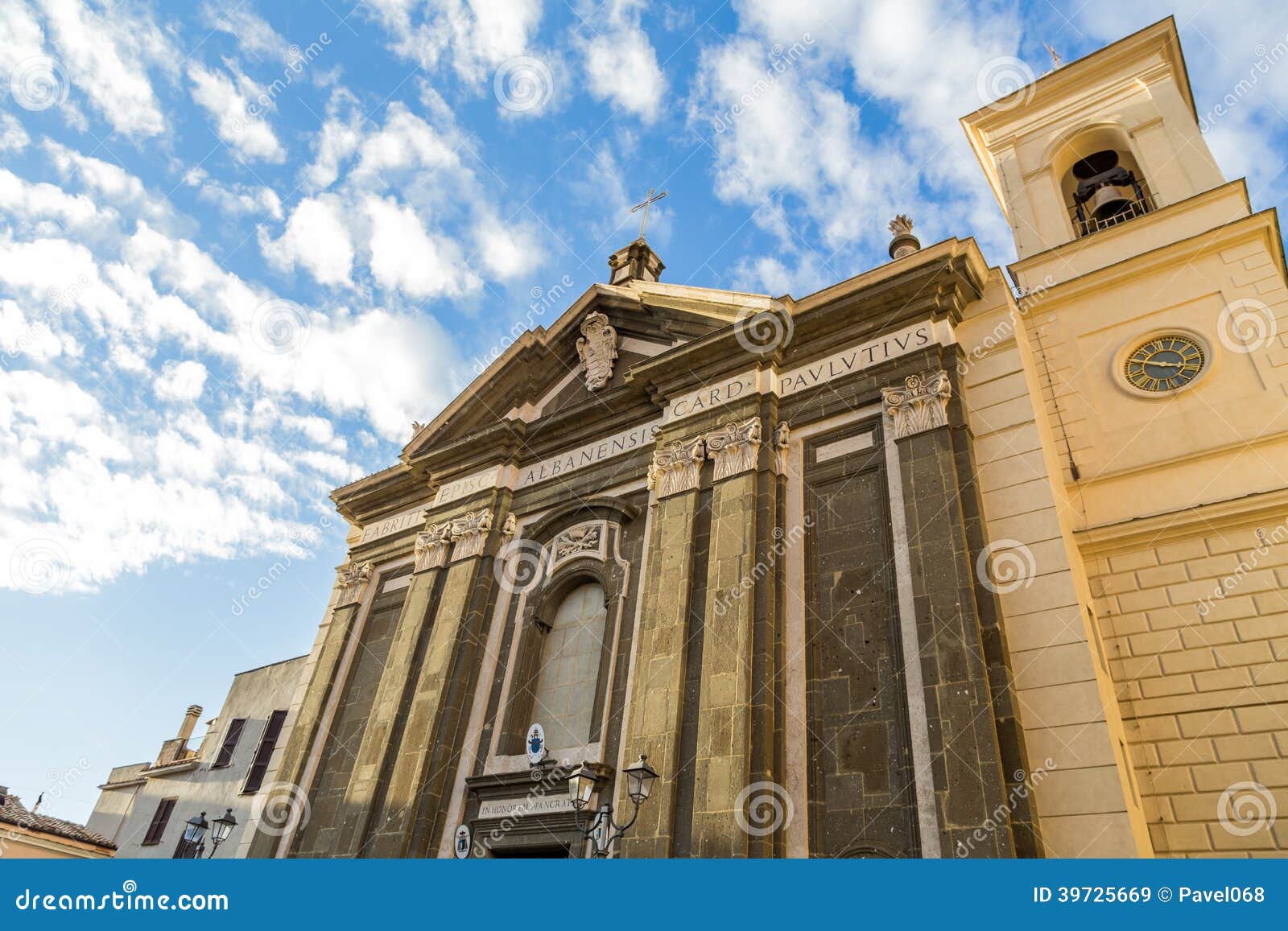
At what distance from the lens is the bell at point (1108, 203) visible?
51.2 feet

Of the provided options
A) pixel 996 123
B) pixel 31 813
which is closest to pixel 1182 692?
pixel 996 123

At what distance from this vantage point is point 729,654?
37.6ft

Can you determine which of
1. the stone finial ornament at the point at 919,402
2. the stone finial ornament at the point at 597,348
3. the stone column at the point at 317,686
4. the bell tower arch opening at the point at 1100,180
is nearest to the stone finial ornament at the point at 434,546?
the stone column at the point at 317,686

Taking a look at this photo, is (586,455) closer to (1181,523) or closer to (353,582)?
(353,582)

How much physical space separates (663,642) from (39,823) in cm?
1977

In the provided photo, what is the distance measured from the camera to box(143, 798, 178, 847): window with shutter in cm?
2473

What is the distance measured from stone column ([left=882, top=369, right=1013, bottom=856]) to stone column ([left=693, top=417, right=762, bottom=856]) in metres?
2.19

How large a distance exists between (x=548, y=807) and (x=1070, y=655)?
7.53 m

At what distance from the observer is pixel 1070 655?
31.1 ft

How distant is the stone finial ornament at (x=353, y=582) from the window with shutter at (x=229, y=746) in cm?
906

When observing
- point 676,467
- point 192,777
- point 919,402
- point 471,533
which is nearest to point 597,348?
point 676,467

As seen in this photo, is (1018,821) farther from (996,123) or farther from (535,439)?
(996,123)

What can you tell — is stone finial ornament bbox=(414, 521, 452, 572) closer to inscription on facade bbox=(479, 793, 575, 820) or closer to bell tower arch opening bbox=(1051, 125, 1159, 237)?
inscription on facade bbox=(479, 793, 575, 820)

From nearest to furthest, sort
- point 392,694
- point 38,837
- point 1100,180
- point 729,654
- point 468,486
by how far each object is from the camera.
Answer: point 729,654 → point 392,694 → point 1100,180 → point 468,486 → point 38,837
